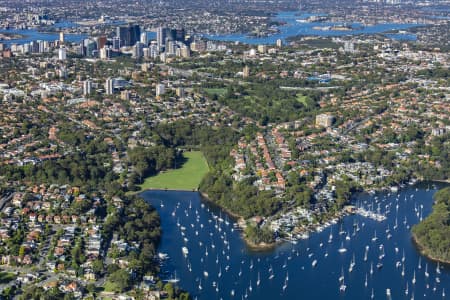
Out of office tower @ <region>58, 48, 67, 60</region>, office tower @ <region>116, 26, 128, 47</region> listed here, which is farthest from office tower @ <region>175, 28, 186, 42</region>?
office tower @ <region>58, 48, 67, 60</region>

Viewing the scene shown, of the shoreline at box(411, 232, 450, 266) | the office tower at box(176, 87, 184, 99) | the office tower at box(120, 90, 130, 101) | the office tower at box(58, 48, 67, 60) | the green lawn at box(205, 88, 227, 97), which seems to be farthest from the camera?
the office tower at box(58, 48, 67, 60)

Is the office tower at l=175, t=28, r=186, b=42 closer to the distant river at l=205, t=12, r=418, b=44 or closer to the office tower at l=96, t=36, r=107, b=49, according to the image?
the office tower at l=96, t=36, r=107, b=49

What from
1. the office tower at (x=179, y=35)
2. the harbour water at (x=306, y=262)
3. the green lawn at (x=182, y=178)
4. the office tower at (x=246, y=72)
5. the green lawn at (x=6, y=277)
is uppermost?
the office tower at (x=179, y=35)

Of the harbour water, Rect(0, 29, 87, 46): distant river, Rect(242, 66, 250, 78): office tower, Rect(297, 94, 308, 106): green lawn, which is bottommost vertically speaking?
the harbour water

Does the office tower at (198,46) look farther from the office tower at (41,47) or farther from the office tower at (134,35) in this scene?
the office tower at (41,47)

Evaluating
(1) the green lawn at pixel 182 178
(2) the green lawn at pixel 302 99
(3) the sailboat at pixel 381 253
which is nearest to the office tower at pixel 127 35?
(2) the green lawn at pixel 302 99

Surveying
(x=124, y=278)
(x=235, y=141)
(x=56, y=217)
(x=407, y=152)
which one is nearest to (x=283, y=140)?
(x=235, y=141)

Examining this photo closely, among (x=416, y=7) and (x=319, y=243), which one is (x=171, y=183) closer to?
(x=319, y=243)
